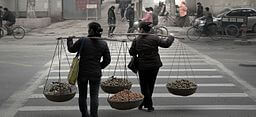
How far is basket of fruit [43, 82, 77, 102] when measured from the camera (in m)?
7.60

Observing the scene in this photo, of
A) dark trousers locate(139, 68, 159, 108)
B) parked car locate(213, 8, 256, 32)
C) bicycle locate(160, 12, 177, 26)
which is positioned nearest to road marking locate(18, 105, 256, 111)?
dark trousers locate(139, 68, 159, 108)

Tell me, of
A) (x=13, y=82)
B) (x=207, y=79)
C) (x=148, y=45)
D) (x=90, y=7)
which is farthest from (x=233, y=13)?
(x=148, y=45)

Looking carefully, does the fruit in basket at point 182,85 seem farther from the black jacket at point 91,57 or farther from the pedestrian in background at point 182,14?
the pedestrian in background at point 182,14

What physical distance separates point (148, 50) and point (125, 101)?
4.21 ft

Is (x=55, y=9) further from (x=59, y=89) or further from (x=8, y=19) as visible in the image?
(x=59, y=89)

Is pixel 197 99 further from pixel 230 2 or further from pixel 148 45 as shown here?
pixel 230 2

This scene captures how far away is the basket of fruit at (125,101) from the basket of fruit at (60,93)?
2.35 ft

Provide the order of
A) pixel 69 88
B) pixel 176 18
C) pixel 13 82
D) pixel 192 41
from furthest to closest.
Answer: pixel 176 18 < pixel 192 41 < pixel 13 82 < pixel 69 88

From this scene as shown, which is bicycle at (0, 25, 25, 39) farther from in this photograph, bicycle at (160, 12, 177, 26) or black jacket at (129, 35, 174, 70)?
black jacket at (129, 35, 174, 70)

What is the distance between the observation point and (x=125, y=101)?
7.38 m

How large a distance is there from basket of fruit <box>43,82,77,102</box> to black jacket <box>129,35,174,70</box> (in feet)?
4.40

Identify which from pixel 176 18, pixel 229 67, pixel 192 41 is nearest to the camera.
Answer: pixel 229 67

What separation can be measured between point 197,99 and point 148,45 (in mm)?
2060

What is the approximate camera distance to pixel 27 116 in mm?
8219
